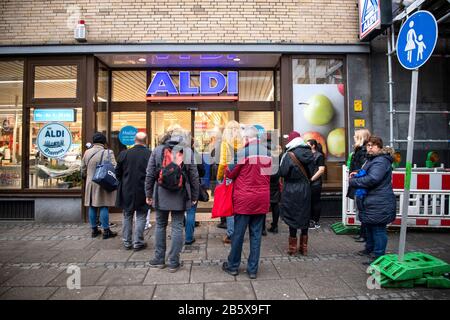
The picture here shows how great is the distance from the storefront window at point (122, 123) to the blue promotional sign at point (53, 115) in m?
1.25

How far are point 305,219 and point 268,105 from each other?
4.57 metres

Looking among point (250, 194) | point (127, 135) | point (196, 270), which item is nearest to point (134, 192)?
point (196, 270)

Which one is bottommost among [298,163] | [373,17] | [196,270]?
[196,270]

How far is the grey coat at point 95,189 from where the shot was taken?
20.1 feet

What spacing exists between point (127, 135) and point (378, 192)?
6.46 metres

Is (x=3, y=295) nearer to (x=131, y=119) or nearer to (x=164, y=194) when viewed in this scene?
(x=164, y=194)

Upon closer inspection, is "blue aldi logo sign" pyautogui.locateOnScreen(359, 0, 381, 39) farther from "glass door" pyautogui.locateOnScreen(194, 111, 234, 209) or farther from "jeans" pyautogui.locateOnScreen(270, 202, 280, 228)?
"jeans" pyautogui.locateOnScreen(270, 202, 280, 228)

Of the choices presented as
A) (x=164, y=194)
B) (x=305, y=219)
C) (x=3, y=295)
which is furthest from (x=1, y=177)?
(x=305, y=219)

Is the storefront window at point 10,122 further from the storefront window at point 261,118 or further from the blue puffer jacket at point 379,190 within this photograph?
the blue puffer jacket at point 379,190

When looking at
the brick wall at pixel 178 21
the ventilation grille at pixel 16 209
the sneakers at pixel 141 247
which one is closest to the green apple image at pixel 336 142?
the brick wall at pixel 178 21

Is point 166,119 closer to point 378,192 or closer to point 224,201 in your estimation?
point 224,201

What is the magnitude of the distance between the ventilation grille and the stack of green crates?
7.33 metres

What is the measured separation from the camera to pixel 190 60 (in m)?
8.12

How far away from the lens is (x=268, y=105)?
8.84 meters
